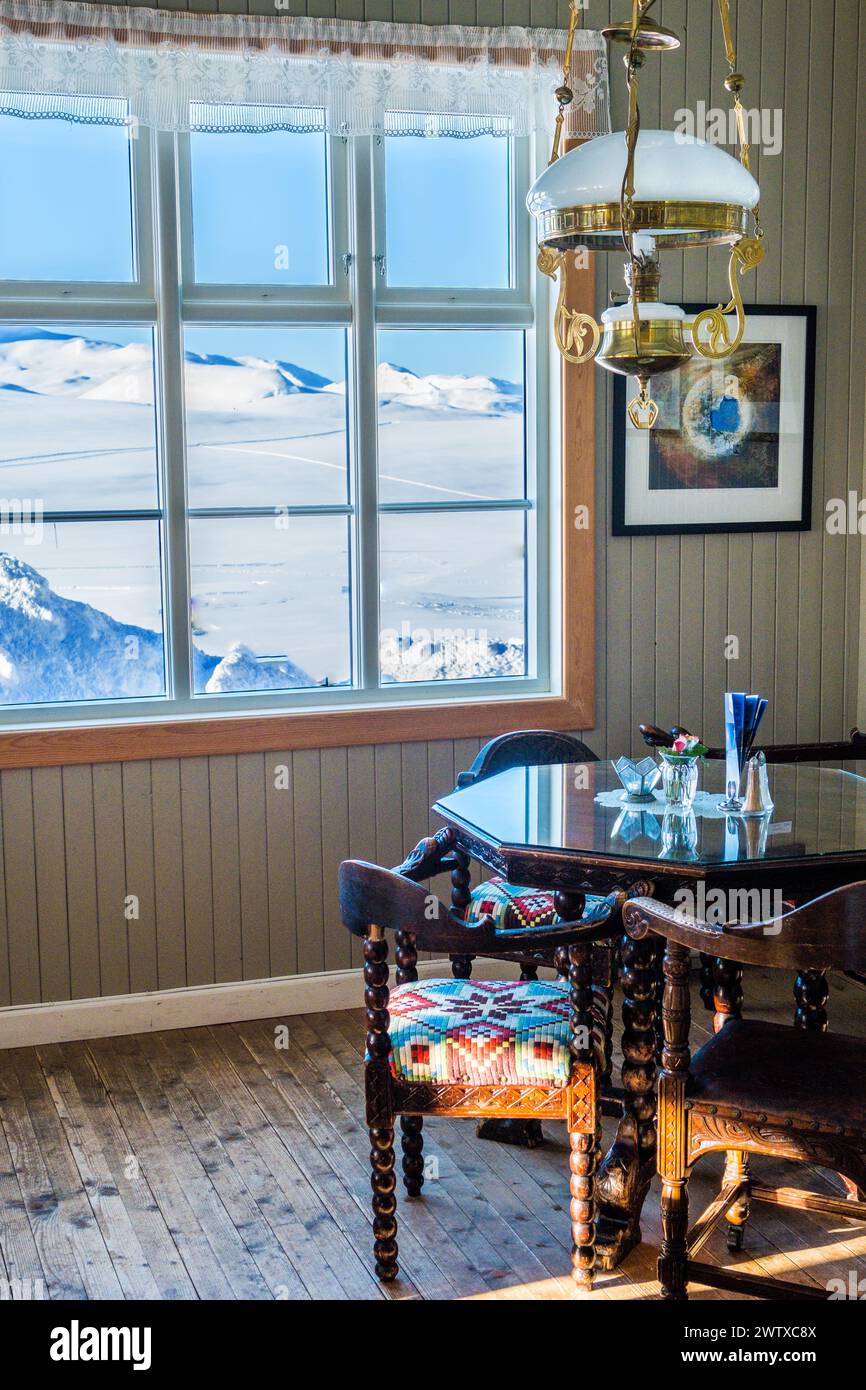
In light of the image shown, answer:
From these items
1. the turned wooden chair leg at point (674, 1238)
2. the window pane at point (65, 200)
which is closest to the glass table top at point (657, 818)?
the turned wooden chair leg at point (674, 1238)

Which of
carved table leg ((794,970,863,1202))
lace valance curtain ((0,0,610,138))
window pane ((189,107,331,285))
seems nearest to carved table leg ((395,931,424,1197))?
carved table leg ((794,970,863,1202))

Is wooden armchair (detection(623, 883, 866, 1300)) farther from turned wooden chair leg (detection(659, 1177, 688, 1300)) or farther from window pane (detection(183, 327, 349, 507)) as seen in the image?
window pane (detection(183, 327, 349, 507))

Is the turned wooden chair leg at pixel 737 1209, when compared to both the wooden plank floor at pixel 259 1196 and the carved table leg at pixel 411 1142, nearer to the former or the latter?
the wooden plank floor at pixel 259 1196

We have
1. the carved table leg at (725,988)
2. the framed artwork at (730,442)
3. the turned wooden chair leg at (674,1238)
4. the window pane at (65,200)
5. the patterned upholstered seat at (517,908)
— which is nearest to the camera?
the turned wooden chair leg at (674,1238)

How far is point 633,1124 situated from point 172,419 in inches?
91.9

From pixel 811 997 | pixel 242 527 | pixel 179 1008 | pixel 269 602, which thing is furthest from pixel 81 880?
pixel 811 997

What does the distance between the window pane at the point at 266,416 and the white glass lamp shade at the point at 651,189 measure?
1.79 metres

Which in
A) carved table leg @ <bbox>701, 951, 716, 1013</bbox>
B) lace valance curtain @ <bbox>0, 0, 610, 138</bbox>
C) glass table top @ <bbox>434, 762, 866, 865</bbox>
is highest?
lace valance curtain @ <bbox>0, 0, 610, 138</bbox>

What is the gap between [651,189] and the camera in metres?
2.29

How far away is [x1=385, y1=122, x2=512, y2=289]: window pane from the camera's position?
418 cm

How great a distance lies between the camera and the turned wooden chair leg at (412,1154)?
3.08 meters

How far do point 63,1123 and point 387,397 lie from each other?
223 centimetres

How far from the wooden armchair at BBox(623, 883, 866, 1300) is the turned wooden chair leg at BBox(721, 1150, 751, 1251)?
8.2 inches
